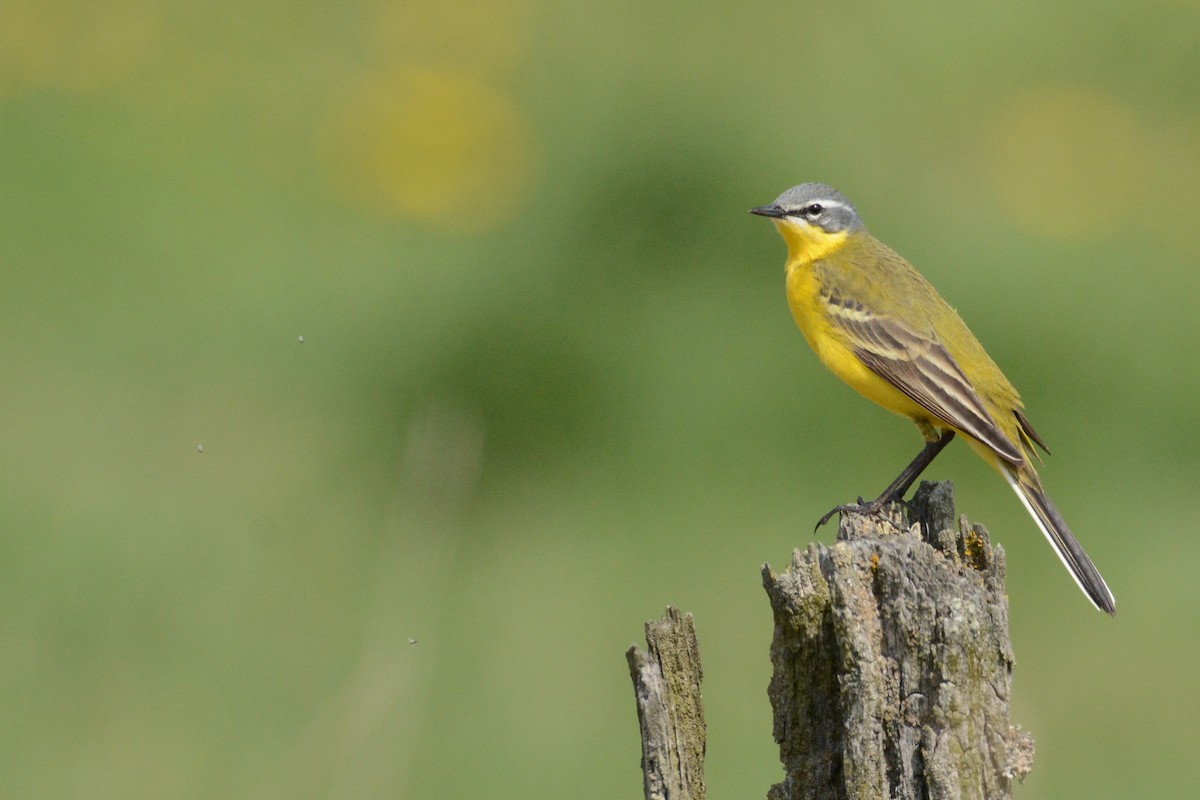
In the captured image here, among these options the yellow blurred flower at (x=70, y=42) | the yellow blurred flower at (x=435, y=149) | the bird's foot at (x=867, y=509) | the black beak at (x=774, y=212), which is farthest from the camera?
Result: the yellow blurred flower at (x=70, y=42)

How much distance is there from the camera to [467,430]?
8.76 m

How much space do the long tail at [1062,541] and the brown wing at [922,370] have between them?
0.32 feet

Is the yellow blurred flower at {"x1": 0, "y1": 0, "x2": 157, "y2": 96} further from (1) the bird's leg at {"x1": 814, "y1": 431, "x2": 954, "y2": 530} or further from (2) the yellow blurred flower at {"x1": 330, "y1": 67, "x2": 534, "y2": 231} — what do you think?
(1) the bird's leg at {"x1": 814, "y1": 431, "x2": 954, "y2": 530}

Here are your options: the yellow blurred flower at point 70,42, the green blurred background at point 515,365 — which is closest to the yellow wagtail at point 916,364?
the green blurred background at point 515,365

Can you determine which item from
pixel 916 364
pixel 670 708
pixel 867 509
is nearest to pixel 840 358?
pixel 916 364

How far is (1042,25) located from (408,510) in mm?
7424

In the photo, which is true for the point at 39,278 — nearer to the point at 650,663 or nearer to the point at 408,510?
the point at 408,510

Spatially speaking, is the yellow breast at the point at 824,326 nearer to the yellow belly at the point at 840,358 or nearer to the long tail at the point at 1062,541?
the yellow belly at the point at 840,358

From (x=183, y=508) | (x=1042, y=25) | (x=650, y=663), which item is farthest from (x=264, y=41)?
(x=650, y=663)

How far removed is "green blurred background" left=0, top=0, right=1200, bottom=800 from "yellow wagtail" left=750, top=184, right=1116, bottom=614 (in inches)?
67.6

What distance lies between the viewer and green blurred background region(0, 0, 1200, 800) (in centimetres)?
768

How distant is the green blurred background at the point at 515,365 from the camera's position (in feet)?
25.2

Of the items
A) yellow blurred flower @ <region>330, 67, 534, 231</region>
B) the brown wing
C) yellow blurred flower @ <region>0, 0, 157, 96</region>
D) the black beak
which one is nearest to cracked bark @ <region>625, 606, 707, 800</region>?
the brown wing

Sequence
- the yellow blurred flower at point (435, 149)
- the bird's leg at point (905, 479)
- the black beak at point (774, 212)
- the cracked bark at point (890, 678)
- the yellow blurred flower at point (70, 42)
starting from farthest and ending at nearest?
the yellow blurred flower at point (70, 42), the yellow blurred flower at point (435, 149), the black beak at point (774, 212), the bird's leg at point (905, 479), the cracked bark at point (890, 678)
